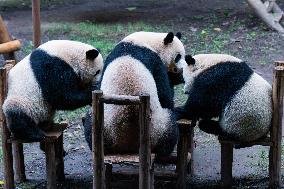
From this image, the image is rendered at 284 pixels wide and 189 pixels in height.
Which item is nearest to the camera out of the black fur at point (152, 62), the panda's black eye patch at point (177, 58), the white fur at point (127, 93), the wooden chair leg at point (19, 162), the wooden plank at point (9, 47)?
the white fur at point (127, 93)

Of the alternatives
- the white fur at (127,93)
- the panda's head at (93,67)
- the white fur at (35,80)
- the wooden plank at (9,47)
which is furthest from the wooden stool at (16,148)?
the wooden plank at (9,47)

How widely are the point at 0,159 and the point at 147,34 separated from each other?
2062 millimetres

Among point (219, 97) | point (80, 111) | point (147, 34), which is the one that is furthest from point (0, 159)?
point (219, 97)

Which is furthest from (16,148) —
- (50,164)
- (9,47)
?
(9,47)

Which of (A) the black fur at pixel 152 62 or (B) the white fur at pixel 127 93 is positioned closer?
(B) the white fur at pixel 127 93

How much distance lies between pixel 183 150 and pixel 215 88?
0.57 meters

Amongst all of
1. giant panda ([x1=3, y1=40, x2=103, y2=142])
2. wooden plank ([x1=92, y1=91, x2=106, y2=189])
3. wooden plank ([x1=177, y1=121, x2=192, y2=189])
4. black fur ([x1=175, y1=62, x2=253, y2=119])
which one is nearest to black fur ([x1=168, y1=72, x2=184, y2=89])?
black fur ([x1=175, y1=62, x2=253, y2=119])

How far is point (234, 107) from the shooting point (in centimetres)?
436

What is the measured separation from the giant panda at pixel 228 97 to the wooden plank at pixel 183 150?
161 millimetres

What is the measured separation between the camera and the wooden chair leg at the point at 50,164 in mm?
4512

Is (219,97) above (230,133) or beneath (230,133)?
above

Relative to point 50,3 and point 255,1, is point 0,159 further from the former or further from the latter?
point 50,3

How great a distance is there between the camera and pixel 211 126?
4.60 metres

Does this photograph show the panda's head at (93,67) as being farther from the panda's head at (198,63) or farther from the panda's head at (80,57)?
the panda's head at (198,63)
